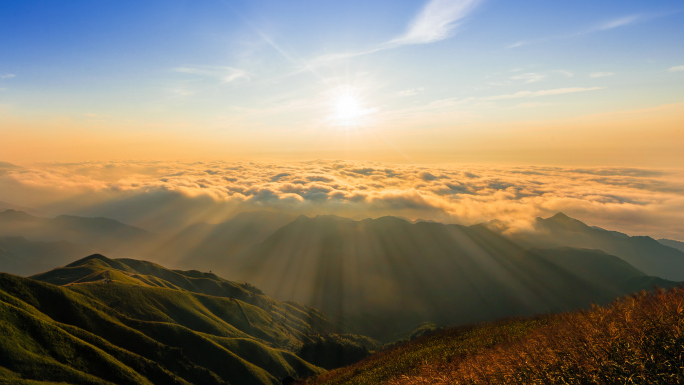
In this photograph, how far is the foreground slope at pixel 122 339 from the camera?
73688mm

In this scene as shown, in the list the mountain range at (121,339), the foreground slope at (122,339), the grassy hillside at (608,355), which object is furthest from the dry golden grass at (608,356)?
the foreground slope at (122,339)

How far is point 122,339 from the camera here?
9688 cm

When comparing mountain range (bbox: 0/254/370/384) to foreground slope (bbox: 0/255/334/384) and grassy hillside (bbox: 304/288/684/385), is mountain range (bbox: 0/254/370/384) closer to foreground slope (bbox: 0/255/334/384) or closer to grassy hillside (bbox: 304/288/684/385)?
foreground slope (bbox: 0/255/334/384)

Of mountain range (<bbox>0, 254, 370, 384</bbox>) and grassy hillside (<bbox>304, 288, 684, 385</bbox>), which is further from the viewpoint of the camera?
mountain range (<bbox>0, 254, 370, 384</bbox>)

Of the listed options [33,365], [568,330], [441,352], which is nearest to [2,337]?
[33,365]

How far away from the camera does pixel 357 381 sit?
1528 inches

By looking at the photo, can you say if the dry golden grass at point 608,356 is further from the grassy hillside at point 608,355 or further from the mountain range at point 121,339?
the mountain range at point 121,339

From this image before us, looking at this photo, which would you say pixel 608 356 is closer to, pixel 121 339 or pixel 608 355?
pixel 608 355

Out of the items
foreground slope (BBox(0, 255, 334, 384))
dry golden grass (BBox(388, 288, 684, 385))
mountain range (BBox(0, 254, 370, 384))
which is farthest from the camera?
foreground slope (BBox(0, 255, 334, 384))

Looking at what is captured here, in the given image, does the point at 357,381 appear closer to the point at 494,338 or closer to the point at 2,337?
the point at 494,338

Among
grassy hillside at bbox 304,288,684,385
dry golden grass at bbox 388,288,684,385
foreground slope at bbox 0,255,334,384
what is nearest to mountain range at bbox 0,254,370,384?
foreground slope at bbox 0,255,334,384

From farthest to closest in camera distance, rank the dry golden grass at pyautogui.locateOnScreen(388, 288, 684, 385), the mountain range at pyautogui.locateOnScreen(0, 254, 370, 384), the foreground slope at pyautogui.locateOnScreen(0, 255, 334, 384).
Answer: the foreground slope at pyautogui.locateOnScreen(0, 255, 334, 384)
the mountain range at pyautogui.locateOnScreen(0, 254, 370, 384)
the dry golden grass at pyautogui.locateOnScreen(388, 288, 684, 385)

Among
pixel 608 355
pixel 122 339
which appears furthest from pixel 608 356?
pixel 122 339

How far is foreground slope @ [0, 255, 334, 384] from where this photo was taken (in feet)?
242
